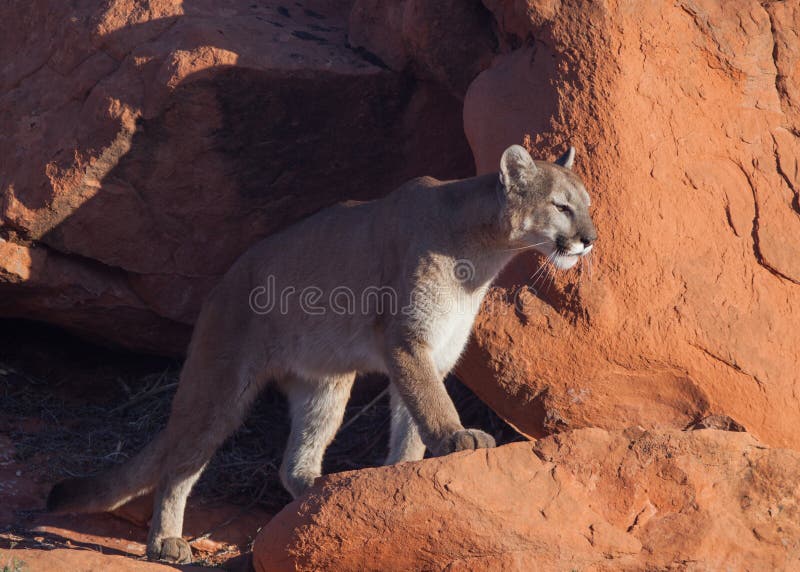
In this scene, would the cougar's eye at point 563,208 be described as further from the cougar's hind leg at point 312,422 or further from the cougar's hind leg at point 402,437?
the cougar's hind leg at point 312,422

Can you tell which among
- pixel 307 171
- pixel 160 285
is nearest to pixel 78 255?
pixel 160 285

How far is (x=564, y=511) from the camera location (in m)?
4.34

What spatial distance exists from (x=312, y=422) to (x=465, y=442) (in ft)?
5.42

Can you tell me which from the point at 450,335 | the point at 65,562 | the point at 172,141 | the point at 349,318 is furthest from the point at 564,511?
the point at 172,141

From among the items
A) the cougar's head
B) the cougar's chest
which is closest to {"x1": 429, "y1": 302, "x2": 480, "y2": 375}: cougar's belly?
the cougar's chest

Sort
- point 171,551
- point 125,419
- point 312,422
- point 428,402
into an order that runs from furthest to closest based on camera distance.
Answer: point 125,419, point 312,422, point 171,551, point 428,402

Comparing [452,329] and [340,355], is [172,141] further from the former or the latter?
[452,329]

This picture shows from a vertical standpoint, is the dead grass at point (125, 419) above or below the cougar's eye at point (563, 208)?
below

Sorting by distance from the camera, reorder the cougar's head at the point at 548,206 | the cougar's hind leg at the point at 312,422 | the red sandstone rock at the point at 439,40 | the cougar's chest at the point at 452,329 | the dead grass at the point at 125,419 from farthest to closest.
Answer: the dead grass at the point at 125,419 → the red sandstone rock at the point at 439,40 → the cougar's hind leg at the point at 312,422 → the cougar's chest at the point at 452,329 → the cougar's head at the point at 548,206

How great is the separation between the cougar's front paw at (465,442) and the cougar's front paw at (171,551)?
1749mm

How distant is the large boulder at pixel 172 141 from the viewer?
247 inches

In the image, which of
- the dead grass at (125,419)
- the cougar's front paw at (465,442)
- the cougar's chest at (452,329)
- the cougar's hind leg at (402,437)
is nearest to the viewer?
A: the cougar's front paw at (465,442)

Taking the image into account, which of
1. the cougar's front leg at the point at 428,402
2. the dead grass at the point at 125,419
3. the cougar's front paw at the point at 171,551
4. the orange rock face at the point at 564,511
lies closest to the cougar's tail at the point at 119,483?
the cougar's front paw at the point at 171,551

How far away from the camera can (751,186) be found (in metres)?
5.48
